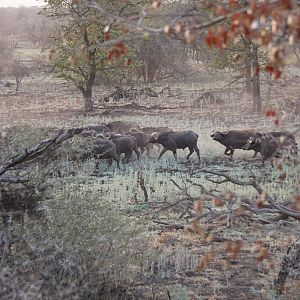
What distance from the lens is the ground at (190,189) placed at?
7.14 metres

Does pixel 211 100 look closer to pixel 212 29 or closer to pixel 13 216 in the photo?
pixel 13 216

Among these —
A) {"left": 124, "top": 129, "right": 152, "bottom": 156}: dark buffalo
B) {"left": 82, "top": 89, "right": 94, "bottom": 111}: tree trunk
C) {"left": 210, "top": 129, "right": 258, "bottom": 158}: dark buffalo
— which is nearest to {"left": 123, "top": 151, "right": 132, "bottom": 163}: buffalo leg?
{"left": 124, "top": 129, "right": 152, "bottom": 156}: dark buffalo

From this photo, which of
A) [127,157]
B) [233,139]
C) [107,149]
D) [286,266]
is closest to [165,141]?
[127,157]

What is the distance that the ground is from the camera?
7.14m

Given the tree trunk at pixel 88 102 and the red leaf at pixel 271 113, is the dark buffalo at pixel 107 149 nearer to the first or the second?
the red leaf at pixel 271 113

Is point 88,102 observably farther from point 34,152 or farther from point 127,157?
point 34,152

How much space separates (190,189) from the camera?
11.9 metres

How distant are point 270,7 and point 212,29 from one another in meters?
0.30

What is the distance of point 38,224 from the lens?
230 inches

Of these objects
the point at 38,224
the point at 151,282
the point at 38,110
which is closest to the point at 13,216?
the point at 38,224

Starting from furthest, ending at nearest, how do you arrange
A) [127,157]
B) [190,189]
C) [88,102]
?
[88,102] < [127,157] < [190,189]

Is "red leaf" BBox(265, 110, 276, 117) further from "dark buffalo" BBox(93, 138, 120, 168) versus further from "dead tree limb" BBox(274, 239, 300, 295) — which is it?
"dark buffalo" BBox(93, 138, 120, 168)

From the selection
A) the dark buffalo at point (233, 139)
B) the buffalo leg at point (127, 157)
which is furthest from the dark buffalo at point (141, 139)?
the dark buffalo at point (233, 139)

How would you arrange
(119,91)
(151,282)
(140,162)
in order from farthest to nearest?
(119,91) → (140,162) → (151,282)
